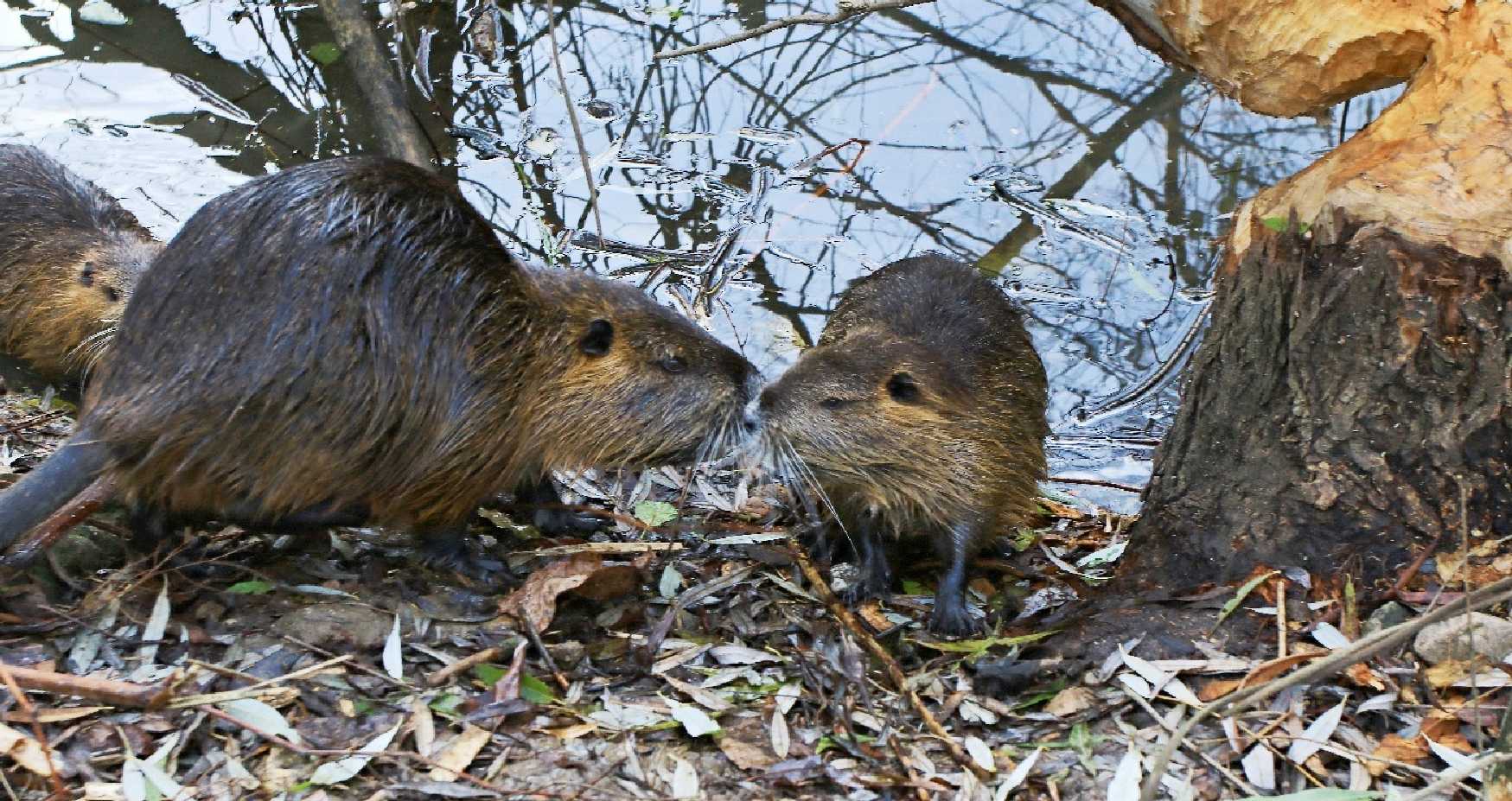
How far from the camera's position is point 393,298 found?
3.09 meters

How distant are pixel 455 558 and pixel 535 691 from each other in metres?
0.69

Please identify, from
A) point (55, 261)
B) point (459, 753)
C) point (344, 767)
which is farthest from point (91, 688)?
point (55, 261)

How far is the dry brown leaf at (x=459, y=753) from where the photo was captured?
8.28 ft

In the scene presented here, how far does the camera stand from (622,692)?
9.50ft

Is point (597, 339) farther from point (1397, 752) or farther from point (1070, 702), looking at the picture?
point (1397, 752)

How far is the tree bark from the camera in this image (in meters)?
2.71

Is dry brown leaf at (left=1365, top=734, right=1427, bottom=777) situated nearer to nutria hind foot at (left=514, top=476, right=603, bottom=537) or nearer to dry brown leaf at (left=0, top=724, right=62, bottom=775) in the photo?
nutria hind foot at (left=514, top=476, right=603, bottom=537)

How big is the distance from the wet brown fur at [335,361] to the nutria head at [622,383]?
2 centimetres

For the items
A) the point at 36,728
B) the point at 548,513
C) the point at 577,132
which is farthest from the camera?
the point at 577,132

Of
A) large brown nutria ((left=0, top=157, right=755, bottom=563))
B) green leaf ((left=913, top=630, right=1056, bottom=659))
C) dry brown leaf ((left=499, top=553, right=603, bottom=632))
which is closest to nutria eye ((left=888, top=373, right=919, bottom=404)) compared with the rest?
green leaf ((left=913, top=630, right=1056, bottom=659))

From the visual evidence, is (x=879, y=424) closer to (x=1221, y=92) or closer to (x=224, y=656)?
(x=1221, y=92)

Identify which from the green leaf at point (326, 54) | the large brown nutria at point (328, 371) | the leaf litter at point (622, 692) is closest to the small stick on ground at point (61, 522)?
the leaf litter at point (622, 692)

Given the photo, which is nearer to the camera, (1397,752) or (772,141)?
(1397,752)

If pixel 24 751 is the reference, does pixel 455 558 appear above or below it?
above
